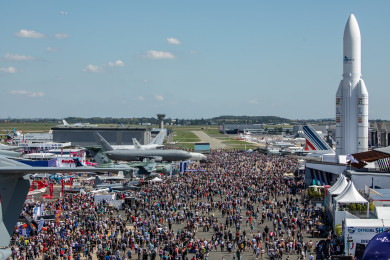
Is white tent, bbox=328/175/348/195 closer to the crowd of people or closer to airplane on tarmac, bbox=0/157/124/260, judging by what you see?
the crowd of people

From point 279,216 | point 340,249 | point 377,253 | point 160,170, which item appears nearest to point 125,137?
point 160,170

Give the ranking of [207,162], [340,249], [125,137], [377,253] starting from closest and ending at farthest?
[377,253] < [340,249] < [207,162] < [125,137]

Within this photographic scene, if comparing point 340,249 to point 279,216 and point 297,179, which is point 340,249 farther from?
point 297,179

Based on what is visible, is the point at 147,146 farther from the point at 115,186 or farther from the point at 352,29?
the point at 352,29

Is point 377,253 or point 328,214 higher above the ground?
point 377,253

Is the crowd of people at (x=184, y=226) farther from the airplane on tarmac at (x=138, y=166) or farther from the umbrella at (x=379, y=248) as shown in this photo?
the umbrella at (x=379, y=248)

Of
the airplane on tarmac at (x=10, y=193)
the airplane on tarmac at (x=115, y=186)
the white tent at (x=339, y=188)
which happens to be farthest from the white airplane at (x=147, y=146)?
the airplane on tarmac at (x=10, y=193)
